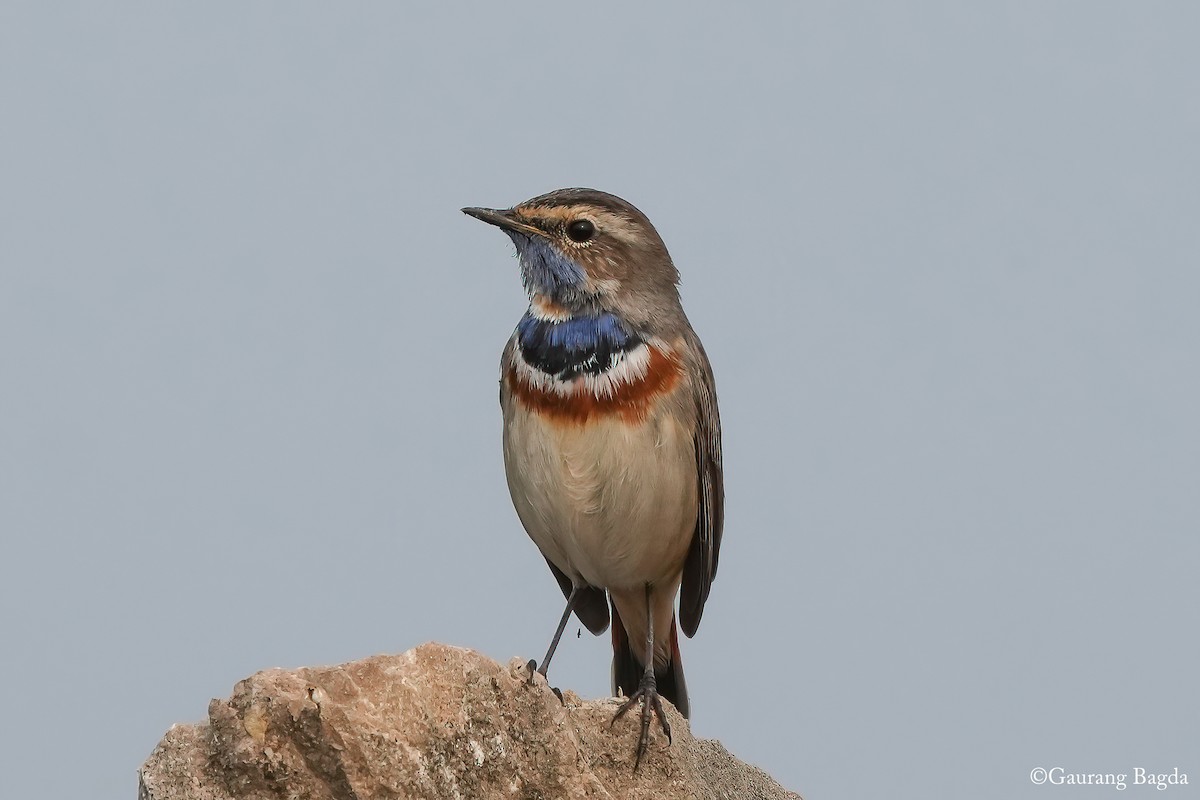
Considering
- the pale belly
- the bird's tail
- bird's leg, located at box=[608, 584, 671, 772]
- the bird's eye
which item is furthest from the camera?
the bird's tail

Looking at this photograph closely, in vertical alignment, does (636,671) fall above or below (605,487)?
below

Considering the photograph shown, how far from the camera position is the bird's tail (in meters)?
7.94

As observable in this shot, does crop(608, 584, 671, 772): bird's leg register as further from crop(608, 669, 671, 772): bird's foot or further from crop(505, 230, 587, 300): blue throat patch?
crop(505, 230, 587, 300): blue throat patch

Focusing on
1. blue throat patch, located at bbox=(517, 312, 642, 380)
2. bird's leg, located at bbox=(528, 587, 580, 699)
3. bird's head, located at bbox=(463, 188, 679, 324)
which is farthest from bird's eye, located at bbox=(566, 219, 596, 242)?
bird's leg, located at bbox=(528, 587, 580, 699)

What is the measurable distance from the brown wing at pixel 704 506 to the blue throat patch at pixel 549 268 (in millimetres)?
639

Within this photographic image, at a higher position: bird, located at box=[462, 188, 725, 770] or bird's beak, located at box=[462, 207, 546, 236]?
bird's beak, located at box=[462, 207, 546, 236]

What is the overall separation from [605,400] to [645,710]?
1.32 m

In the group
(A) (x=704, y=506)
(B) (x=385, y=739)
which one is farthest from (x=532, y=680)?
(A) (x=704, y=506)

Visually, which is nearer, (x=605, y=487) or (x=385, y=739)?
(x=385, y=739)

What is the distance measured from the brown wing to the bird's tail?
133 mm

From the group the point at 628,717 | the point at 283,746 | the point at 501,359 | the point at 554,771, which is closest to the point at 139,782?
the point at 283,746

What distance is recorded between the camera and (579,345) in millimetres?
7008

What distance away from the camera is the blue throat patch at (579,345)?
6.97m

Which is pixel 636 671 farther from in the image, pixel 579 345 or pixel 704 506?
pixel 579 345
